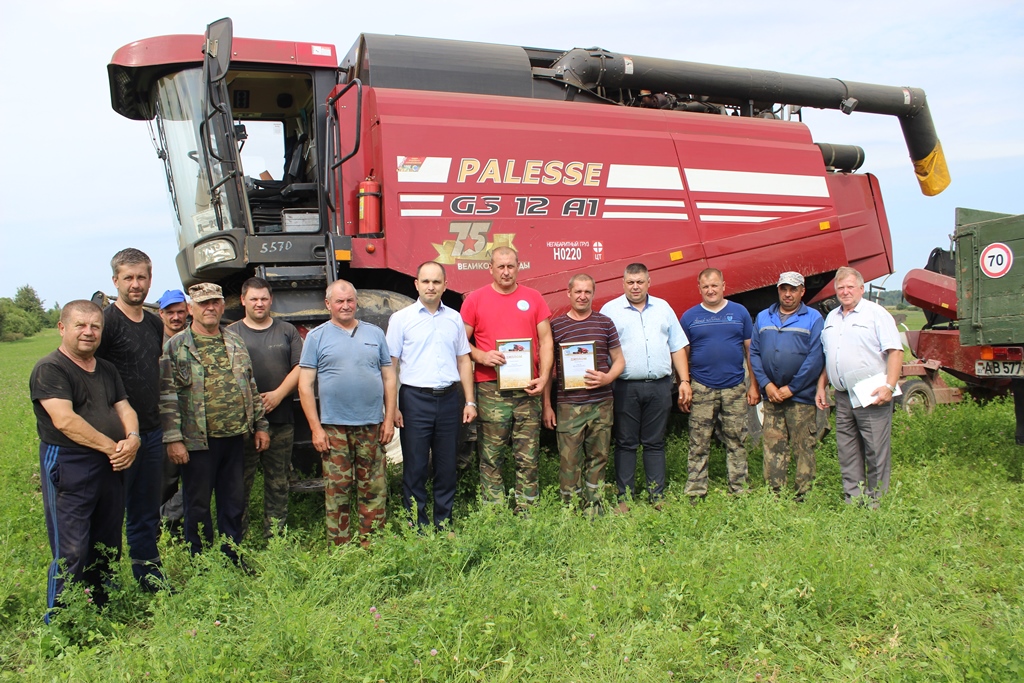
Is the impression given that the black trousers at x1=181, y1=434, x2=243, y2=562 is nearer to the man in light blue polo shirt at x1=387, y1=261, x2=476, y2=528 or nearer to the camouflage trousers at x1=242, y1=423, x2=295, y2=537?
the camouflage trousers at x1=242, y1=423, x2=295, y2=537

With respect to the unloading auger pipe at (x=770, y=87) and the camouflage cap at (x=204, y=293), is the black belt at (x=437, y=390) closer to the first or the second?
the camouflage cap at (x=204, y=293)

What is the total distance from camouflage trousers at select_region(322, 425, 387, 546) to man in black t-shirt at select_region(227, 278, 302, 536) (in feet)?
1.23

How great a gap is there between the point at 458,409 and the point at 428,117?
223 cm

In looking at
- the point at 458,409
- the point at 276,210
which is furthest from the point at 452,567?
the point at 276,210

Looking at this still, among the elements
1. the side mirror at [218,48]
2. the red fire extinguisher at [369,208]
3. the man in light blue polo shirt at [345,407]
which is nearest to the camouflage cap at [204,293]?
the man in light blue polo shirt at [345,407]

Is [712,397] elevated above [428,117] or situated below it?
below

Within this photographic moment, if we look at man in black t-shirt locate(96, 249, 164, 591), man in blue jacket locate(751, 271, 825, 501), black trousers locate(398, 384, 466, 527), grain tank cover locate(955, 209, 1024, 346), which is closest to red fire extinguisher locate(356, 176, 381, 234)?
black trousers locate(398, 384, 466, 527)

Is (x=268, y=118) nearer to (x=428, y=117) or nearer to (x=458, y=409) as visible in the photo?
(x=428, y=117)

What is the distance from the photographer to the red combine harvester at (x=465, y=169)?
5.32 meters

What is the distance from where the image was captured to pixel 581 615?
329 cm

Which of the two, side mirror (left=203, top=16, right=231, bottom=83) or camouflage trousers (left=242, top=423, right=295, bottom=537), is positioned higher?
side mirror (left=203, top=16, right=231, bottom=83)

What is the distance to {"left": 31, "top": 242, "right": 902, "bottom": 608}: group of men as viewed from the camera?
362 centimetres

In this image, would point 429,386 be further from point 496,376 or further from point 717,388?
point 717,388

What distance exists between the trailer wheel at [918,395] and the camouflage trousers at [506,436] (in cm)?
633
